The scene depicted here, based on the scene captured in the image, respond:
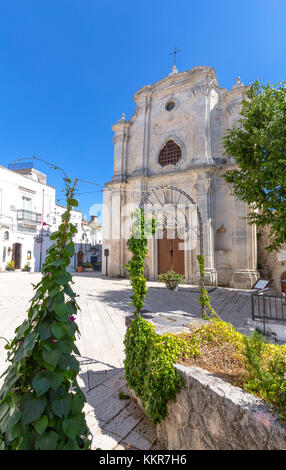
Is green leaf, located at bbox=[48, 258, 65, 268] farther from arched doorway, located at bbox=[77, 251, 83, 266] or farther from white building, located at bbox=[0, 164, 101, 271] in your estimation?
arched doorway, located at bbox=[77, 251, 83, 266]

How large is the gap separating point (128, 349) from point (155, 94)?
1793 centimetres

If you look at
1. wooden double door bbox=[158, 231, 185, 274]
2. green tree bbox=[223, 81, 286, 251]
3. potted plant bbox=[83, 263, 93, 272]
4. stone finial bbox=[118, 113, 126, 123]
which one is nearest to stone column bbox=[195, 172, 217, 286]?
wooden double door bbox=[158, 231, 185, 274]

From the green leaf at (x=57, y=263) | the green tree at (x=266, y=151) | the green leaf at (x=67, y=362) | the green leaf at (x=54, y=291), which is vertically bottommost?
the green leaf at (x=67, y=362)

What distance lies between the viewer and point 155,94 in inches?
634

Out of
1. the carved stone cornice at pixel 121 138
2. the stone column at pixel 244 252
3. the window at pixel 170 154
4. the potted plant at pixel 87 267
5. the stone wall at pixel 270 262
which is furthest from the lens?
the potted plant at pixel 87 267

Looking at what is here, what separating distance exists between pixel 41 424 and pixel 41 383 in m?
0.18

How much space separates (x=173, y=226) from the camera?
14.1 metres

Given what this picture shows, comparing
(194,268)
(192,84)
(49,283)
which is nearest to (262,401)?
(49,283)

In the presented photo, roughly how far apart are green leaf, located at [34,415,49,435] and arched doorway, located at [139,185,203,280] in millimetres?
12808

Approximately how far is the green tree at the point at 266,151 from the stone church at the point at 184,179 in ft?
15.5

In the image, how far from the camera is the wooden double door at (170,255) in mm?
14236

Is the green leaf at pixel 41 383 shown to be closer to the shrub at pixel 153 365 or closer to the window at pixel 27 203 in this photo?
the shrub at pixel 153 365

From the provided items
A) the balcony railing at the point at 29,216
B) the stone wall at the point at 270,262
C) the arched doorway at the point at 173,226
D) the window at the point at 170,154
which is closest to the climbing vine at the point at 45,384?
the arched doorway at the point at 173,226

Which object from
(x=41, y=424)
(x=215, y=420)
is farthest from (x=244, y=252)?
(x=41, y=424)
